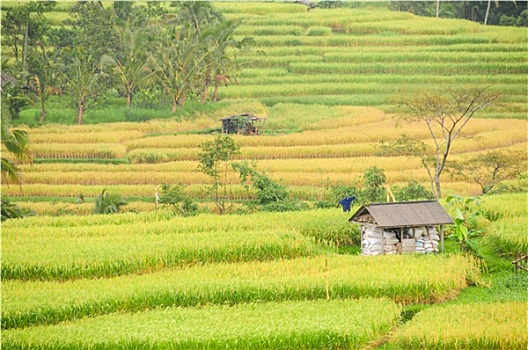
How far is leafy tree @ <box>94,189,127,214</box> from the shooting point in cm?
1541

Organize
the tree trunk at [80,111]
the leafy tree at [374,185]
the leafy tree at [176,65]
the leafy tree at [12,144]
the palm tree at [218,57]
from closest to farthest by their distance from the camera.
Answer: the leafy tree at [12,144] < the leafy tree at [374,185] < the tree trunk at [80,111] < the leafy tree at [176,65] < the palm tree at [218,57]

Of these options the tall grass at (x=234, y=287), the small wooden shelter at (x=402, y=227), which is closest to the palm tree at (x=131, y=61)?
the small wooden shelter at (x=402, y=227)

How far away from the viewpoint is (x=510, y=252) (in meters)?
13.0

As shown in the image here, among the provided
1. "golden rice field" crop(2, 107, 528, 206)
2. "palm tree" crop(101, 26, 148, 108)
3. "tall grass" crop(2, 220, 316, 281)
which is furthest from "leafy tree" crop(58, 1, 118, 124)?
"tall grass" crop(2, 220, 316, 281)

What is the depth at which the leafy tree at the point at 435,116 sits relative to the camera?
15875 millimetres

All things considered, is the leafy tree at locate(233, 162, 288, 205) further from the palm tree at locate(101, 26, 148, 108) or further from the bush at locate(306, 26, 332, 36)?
the bush at locate(306, 26, 332, 36)

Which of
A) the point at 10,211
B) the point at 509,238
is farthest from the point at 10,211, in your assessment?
the point at 509,238

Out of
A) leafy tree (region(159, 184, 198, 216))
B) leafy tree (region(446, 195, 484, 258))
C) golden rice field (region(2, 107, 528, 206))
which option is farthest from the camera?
golden rice field (region(2, 107, 528, 206))

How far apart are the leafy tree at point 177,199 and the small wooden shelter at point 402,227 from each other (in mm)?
2804

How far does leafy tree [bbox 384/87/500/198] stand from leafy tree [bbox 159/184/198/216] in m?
2.99

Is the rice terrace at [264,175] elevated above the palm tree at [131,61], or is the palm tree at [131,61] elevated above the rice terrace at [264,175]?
the palm tree at [131,61]

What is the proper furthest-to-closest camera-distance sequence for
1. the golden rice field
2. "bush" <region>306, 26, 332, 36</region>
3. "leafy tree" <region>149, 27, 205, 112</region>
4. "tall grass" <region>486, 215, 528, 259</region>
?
"bush" <region>306, 26, 332, 36</region>
"leafy tree" <region>149, 27, 205, 112</region>
the golden rice field
"tall grass" <region>486, 215, 528, 259</region>

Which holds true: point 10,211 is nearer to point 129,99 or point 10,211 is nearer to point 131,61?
point 129,99

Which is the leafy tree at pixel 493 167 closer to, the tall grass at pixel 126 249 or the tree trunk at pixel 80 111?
the tall grass at pixel 126 249
